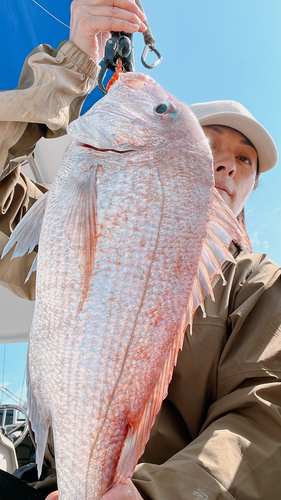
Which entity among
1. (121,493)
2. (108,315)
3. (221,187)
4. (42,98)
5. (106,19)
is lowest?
(121,493)

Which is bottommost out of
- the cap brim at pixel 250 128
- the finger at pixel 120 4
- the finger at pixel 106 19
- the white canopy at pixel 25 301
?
the white canopy at pixel 25 301

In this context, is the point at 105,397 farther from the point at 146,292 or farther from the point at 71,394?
the point at 146,292

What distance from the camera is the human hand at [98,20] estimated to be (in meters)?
1.27

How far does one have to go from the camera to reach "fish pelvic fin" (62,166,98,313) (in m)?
0.89

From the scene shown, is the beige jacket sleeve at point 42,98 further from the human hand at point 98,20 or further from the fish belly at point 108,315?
the fish belly at point 108,315

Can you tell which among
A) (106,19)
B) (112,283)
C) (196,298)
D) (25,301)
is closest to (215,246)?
(196,298)

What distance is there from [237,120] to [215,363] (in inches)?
55.3

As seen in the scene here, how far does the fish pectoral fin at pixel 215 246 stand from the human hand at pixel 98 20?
72 cm

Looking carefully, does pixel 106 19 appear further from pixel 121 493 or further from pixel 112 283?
pixel 121 493

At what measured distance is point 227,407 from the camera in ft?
4.27

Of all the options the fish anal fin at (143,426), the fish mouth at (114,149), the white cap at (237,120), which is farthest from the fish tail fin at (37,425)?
the white cap at (237,120)

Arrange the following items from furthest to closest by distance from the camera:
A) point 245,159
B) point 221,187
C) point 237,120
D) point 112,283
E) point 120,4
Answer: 1. point 245,159
2. point 237,120
3. point 221,187
4. point 120,4
5. point 112,283

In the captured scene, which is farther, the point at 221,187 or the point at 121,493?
the point at 221,187

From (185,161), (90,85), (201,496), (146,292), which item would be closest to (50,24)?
(90,85)
